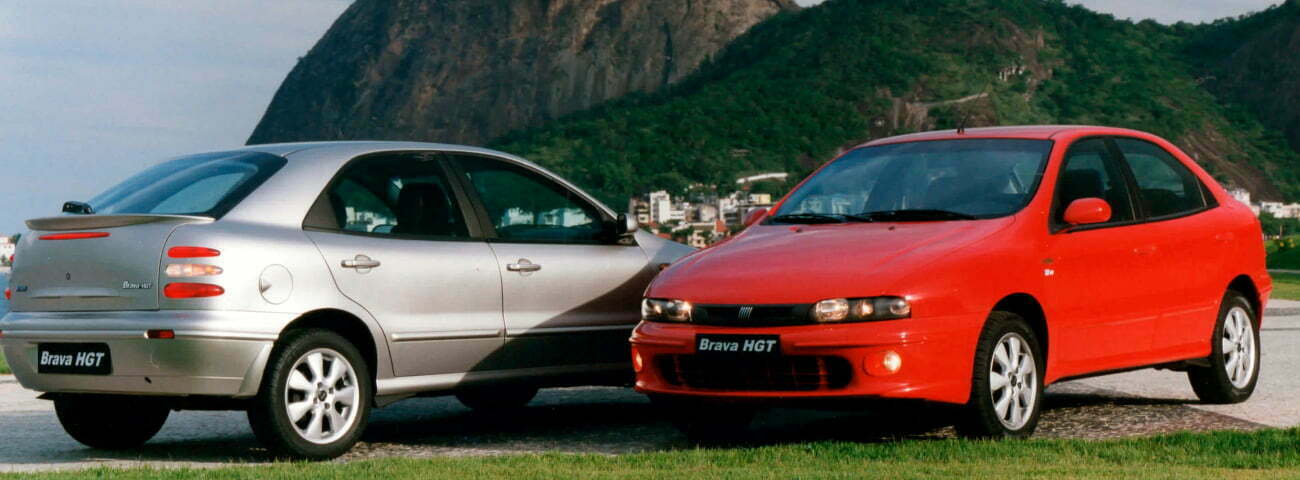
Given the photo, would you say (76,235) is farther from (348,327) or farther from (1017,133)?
(1017,133)

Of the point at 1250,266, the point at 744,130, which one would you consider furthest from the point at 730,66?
the point at 1250,266

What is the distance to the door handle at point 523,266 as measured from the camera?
8.81m

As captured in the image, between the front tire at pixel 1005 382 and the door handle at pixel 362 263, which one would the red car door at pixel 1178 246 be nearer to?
the front tire at pixel 1005 382

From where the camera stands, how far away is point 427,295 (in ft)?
27.5

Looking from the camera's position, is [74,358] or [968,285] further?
[74,358]

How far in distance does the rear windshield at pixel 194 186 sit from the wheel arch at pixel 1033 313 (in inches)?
140

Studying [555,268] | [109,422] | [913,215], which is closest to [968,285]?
[913,215]

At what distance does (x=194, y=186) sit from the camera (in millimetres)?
8125

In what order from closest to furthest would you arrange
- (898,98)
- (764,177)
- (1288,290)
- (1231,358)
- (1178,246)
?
(1178,246) → (1231,358) → (1288,290) → (764,177) → (898,98)

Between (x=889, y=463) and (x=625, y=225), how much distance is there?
9.00 ft

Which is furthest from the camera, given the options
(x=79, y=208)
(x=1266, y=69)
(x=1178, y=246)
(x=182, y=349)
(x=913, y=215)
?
(x=1266, y=69)

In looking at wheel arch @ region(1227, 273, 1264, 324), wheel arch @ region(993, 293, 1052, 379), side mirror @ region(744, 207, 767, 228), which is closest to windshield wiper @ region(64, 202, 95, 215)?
side mirror @ region(744, 207, 767, 228)

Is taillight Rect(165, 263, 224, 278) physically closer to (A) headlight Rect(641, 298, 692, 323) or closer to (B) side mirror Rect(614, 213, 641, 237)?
(A) headlight Rect(641, 298, 692, 323)

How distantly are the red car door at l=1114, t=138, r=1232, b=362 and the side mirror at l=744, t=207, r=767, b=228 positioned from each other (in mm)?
1944
